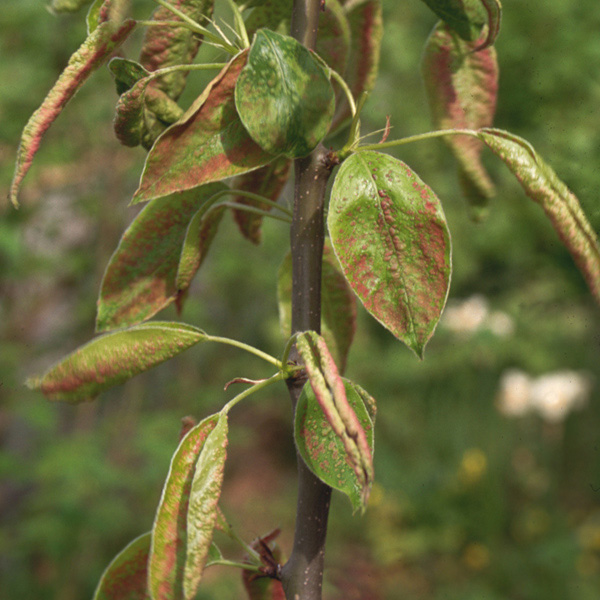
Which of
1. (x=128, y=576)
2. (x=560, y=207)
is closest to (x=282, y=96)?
(x=560, y=207)

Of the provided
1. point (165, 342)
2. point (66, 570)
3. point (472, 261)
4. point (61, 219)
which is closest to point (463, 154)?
point (165, 342)

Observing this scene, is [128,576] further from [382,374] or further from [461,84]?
[382,374]

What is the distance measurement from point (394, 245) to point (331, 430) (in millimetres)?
112

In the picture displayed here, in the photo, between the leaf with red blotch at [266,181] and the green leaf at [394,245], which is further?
the leaf with red blotch at [266,181]

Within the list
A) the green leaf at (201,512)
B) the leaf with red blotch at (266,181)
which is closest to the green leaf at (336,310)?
the leaf with red blotch at (266,181)

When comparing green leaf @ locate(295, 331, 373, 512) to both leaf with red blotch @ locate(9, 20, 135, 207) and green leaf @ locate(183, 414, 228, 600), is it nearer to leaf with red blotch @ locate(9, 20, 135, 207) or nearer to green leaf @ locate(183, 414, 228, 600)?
green leaf @ locate(183, 414, 228, 600)

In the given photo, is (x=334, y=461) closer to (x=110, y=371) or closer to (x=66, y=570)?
(x=110, y=371)

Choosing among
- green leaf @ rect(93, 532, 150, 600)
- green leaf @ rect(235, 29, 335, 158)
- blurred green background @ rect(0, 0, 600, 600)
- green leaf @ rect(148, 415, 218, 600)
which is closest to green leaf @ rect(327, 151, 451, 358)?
green leaf @ rect(235, 29, 335, 158)

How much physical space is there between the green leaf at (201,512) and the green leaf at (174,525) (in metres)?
0.02

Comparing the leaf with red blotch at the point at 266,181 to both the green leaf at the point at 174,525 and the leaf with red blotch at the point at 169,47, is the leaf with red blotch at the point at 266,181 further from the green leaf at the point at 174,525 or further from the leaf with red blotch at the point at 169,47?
the green leaf at the point at 174,525

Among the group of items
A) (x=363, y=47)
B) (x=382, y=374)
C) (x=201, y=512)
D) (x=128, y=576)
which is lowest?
(x=382, y=374)

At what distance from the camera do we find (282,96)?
1.28ft

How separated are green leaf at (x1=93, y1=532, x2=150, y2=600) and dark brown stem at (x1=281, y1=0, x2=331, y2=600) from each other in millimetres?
105

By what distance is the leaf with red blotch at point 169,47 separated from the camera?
1.52ft
